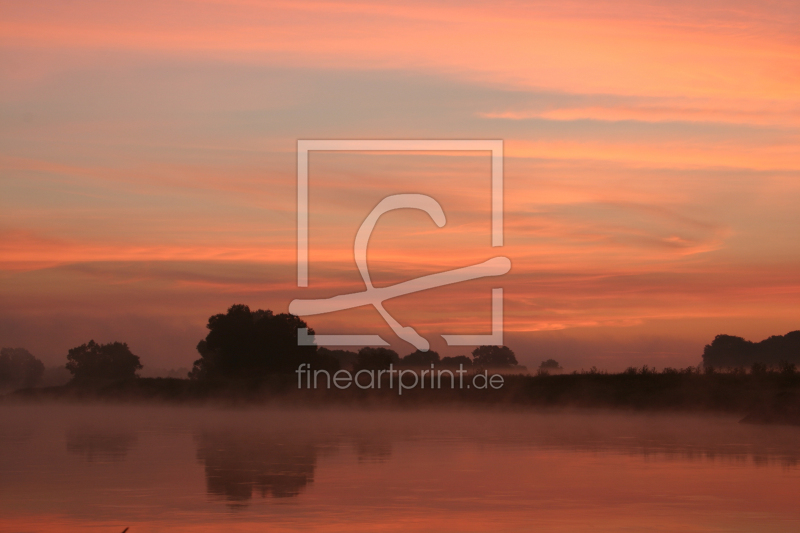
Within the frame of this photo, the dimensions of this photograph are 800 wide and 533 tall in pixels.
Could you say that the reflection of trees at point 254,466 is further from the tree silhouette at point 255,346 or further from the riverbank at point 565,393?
the tree silhouette at point 255,346

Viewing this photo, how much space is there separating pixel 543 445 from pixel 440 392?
31.9 m

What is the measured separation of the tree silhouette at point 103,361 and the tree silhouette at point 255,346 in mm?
42244

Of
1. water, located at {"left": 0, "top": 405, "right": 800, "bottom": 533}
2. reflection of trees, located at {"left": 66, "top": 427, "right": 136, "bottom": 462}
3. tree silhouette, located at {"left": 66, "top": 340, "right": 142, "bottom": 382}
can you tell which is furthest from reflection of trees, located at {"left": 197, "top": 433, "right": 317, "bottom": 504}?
tree silhouette, located at {"left": 66, "top": 340, "right": 142, "bottom": 382}

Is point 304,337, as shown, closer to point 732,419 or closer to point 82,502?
point 732,419

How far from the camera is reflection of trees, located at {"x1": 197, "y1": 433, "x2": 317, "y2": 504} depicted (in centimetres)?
1973

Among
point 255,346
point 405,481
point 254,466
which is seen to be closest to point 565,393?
point 255,346

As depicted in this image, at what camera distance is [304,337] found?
8681 cm

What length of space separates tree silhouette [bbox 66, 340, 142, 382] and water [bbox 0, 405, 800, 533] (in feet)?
300

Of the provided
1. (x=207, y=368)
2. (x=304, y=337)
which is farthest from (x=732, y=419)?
(x=207, y=368)

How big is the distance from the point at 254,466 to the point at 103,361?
369ft

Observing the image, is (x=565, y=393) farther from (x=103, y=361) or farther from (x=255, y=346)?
(x=103, y=361)

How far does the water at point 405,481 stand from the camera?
53.1ft

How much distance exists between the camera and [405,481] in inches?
846

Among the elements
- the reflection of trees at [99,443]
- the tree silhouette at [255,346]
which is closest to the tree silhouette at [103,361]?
the tree silhouette at [255,346]
